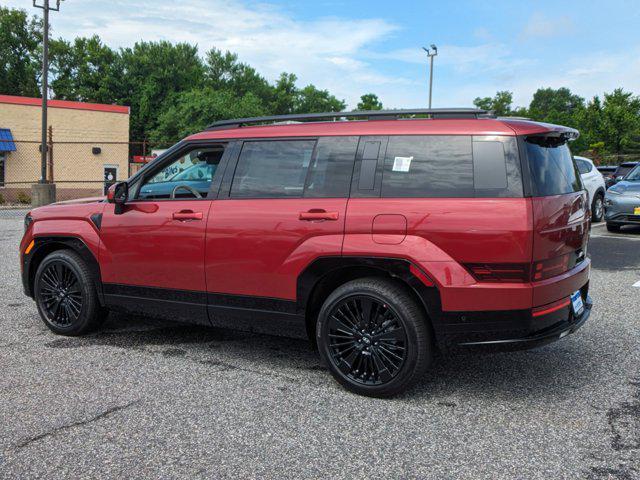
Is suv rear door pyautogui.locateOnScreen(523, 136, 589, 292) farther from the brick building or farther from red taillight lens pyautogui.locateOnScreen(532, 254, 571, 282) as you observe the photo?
the brick building

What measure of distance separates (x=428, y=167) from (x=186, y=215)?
1.81m

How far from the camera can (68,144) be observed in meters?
33.3

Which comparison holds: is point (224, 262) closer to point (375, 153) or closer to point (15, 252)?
point (375, 153)

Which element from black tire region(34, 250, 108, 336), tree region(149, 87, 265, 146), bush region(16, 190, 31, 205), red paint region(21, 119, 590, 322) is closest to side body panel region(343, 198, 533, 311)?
red paint region(21, 119, 590, 322)

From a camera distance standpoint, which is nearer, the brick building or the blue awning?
the blue awning

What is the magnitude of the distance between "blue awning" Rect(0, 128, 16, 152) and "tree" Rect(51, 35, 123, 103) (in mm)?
36980

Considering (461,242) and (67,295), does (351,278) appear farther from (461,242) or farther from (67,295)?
(67,295)

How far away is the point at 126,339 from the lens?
17.2 feet

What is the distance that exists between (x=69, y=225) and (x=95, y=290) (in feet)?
1.93

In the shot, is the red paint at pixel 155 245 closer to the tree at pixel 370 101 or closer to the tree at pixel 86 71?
the tree at pixel 86 71

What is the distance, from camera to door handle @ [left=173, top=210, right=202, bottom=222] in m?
4.46

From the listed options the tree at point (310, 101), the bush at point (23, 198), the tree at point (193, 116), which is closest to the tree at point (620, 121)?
the tree at point (193, 116)

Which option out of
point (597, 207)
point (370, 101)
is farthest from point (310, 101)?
point (597, 207)

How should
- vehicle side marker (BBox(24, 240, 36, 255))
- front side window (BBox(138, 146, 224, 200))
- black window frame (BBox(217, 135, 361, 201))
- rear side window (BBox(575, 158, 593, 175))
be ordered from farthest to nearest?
rear side window (BBox(575, 158, 593, 175)), vehicle side marker (BBox(24, 240, 36, 255)), front side window (BBox(138, 146, 224, 200)), black window frame (BBox(217, 135, 361, 201))
